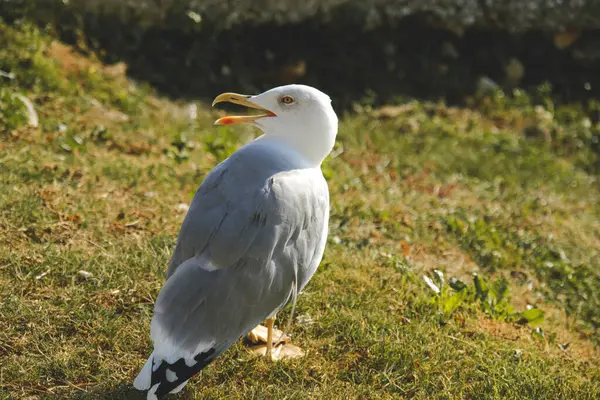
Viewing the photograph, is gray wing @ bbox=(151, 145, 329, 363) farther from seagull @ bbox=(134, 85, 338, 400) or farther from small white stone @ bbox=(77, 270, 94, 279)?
small white stone @ bbox=(77, 270, 94, 279)

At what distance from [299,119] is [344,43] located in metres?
4.40

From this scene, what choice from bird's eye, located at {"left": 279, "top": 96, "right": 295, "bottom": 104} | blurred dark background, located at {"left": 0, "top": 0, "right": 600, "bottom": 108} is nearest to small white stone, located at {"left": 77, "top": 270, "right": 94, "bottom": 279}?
bird's eye, located at {"left": 279, "top": 96, "right": 295, "bottom": 104}

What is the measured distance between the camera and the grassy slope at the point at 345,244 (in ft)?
9.93

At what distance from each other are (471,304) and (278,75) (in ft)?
12.1

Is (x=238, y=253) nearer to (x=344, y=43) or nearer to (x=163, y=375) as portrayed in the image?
(x=163, y=375)

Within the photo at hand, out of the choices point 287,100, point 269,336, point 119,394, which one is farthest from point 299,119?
point 119,394

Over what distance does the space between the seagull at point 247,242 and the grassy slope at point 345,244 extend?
39 cm

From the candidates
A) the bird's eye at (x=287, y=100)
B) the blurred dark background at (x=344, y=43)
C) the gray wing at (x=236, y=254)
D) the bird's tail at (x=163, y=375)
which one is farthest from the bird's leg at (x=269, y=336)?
the blurred dark background at (x=344, y=43)

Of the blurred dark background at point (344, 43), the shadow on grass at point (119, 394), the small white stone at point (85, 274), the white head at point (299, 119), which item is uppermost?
the white head at point (299, 119)

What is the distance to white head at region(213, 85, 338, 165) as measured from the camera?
9.86ft

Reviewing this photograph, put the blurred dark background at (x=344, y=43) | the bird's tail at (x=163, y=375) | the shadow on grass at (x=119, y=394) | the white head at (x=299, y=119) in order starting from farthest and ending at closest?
the blurred dark background at (x=344, y=43)
the white head at (x=299, y=119)
the shadow on grass at (x=119, y=394)
the bird's tail at (x=163, y=375)

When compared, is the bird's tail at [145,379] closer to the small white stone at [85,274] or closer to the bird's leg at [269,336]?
the bird's leg at [269,336]

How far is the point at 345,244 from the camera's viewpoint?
4.23 meters

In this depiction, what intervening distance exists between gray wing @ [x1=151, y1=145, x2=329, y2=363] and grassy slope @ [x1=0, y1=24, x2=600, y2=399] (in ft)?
1.38
